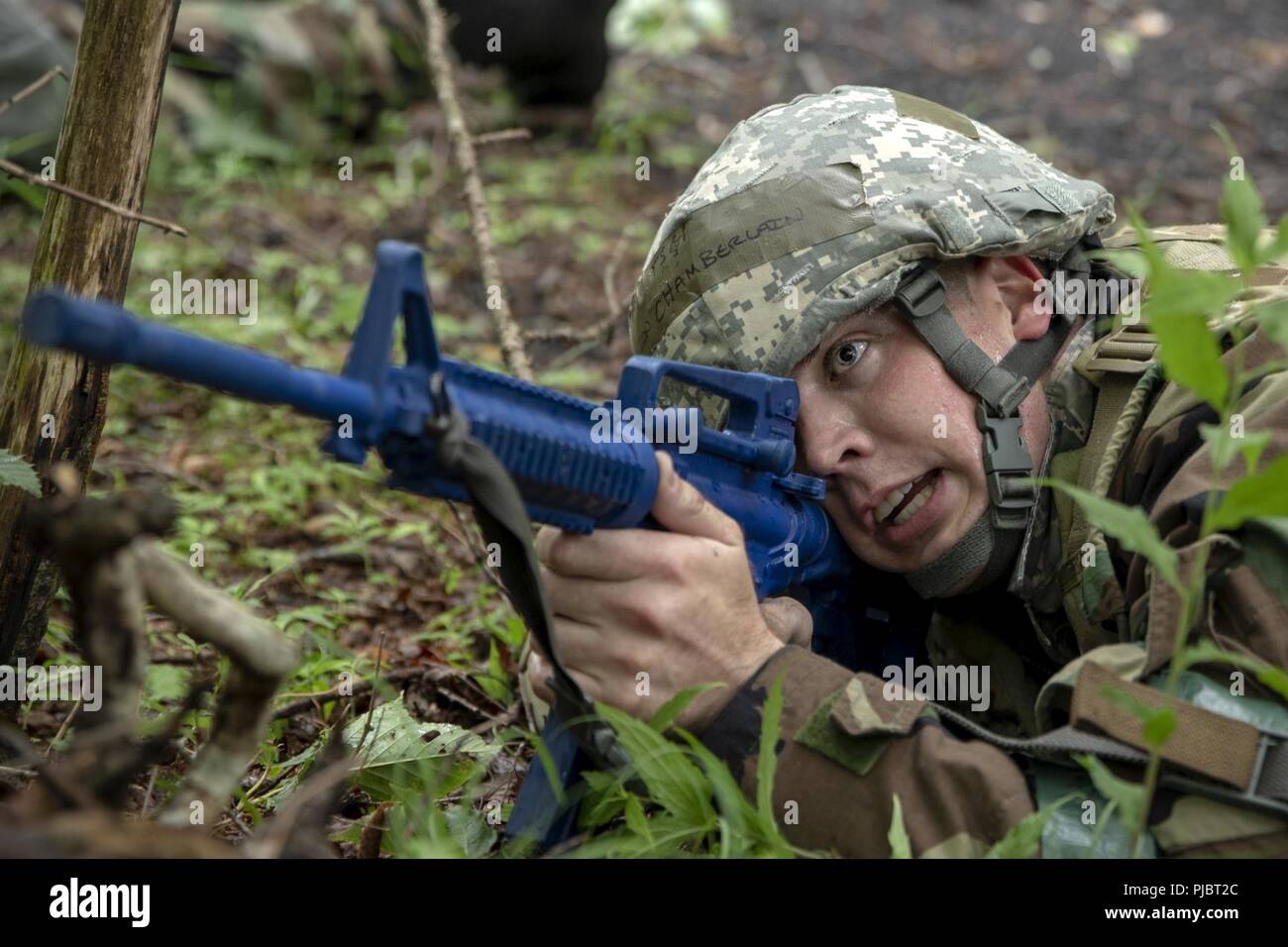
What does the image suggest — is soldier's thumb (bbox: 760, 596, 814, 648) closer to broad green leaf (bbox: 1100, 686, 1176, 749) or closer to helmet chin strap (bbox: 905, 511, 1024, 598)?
helmet chin strap (bbox: 905, 511, 1024, 598)

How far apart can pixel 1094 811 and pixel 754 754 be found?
1.79 feet

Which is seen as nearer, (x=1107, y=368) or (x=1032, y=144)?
(x=1107, y=368)

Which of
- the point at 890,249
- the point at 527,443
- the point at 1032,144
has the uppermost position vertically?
the point at 1032,144

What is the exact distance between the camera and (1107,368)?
274cm

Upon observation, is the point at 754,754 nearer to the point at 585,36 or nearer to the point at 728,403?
the point at 728,403

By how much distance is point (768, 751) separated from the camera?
213cm

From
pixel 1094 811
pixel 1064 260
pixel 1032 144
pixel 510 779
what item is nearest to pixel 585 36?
pixel 1032 144

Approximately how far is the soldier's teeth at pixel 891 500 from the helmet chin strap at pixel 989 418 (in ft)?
0.50

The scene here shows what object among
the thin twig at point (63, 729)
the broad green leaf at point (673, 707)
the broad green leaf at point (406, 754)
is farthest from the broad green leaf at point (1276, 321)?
the thin twig at point (63, 729)

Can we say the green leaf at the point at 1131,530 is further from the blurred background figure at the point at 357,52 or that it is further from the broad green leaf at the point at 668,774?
the blurred background figure at the point at 357,52

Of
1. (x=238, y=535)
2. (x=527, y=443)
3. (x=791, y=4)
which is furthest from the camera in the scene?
(x=791, y=4)

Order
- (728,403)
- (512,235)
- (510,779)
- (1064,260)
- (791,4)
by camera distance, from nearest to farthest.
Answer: (510,779)
(728,403)
(1064,260)
(512,235)
(791,4)

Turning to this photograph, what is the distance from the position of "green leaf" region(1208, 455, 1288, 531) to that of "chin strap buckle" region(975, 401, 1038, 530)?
3.53 ft

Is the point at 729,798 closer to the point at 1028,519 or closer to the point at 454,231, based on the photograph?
the point at 1028,519
